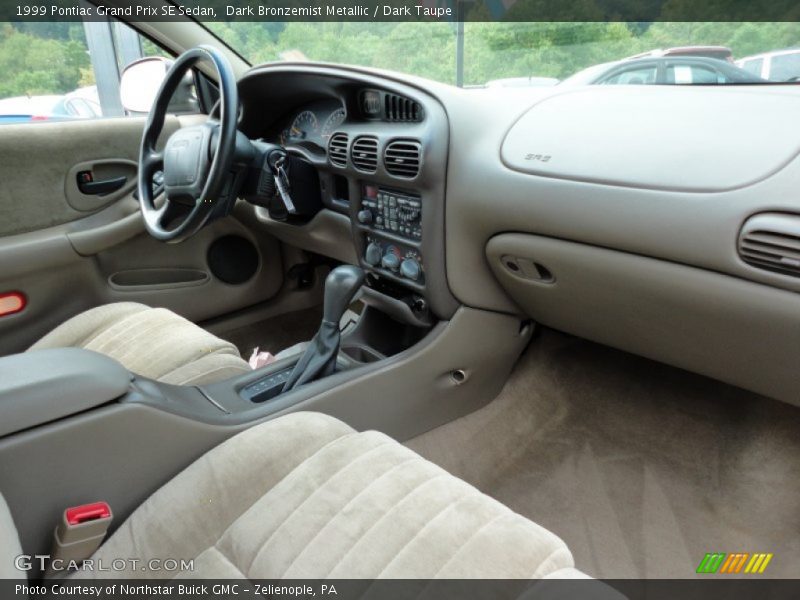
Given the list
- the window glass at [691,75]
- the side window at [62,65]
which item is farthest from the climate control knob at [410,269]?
the side window at [62,65]

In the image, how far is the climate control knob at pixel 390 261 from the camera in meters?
1.59

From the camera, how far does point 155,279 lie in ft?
6.90

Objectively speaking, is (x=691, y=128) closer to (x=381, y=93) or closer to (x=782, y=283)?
(x=782, y=283)

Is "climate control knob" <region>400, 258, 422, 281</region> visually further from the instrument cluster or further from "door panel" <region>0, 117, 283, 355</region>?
"door panel" <region>0, 117, 283, 355</region>

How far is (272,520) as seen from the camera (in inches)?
35.0

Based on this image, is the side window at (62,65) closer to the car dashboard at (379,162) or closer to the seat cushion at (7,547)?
the car dashboard at (379,162)

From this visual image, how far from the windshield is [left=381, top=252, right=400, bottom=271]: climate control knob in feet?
1.42

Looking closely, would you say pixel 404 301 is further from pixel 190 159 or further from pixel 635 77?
pixel 635 77

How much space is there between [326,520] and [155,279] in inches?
57.8

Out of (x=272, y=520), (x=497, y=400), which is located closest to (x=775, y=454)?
(x=497, y=400)

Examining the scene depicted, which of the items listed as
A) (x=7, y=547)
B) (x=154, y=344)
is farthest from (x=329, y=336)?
(x=7, y=547)

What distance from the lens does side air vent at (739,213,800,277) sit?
906 mm

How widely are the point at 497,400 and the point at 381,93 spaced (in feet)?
2.86

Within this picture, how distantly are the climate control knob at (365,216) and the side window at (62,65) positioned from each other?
2.80 feet
